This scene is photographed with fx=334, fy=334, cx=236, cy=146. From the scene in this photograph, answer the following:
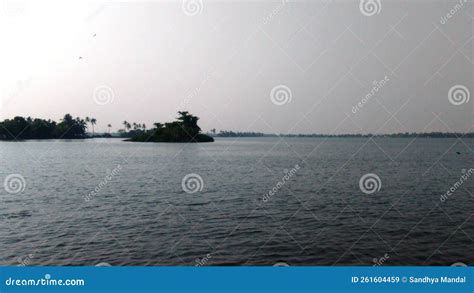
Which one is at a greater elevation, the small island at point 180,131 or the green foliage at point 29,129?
the small island at point 180,131

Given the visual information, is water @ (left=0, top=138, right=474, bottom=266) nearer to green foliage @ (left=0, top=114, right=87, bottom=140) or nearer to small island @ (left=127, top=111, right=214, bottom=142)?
small island @ (left=127, top=111, right=214, bottom=142)

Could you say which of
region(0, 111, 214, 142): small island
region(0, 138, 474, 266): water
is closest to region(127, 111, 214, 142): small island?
region(0, 111, 214, 142): small island

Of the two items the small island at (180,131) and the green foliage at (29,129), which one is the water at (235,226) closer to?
the small island at (180,131)

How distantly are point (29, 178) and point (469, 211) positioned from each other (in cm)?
4655

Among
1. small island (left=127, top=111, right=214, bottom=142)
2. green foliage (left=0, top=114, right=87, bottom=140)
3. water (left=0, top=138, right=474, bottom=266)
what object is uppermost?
water (left=0, top=138, right=474, bottom=266)

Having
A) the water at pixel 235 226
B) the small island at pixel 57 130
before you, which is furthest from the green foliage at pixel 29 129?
the water at pixel 235 226

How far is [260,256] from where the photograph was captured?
50.2ft

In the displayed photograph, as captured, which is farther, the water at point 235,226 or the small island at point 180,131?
the small island at point 180,131

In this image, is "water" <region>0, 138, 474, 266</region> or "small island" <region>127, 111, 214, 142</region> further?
"small island" <region>127, 111, 214, 142</region>

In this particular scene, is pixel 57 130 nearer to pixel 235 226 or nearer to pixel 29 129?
pixel 29 129

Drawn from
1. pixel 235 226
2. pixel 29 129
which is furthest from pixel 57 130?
pixel 235 226

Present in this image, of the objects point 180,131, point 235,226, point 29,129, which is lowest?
point 29,129

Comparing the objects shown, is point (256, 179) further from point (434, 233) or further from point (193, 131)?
point (193, 131)

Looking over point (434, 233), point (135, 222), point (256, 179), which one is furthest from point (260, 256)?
point (256, 179)
